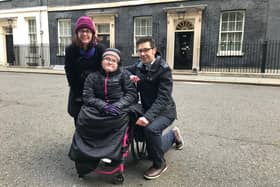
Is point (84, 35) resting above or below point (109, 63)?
above

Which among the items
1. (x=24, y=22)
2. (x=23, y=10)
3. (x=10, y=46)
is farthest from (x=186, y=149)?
(x=10, y=46)

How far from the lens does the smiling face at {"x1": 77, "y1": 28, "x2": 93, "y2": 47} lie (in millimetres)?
2904

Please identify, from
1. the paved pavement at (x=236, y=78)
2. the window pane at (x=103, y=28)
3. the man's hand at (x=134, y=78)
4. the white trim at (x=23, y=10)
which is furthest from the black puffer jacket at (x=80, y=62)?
the white trim at (x=23, y=10)

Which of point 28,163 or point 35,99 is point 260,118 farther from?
point 35,99

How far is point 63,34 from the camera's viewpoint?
19875 millimetres

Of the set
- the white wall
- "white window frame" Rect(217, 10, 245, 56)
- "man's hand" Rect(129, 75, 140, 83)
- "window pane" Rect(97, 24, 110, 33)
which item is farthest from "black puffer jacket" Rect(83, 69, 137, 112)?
the white wall

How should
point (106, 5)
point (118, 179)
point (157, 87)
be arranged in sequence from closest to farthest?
point (118, 179), point (157, 87), point (106, 5)

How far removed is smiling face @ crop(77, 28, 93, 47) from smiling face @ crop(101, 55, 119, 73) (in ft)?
0.99

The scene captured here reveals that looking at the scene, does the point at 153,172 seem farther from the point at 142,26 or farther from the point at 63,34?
the point at 63,34

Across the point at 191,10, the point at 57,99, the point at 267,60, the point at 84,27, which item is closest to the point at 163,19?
the point at 191,10

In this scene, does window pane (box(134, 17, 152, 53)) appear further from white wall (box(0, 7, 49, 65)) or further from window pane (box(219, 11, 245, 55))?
white wall (box(0, 7, 49, 65))

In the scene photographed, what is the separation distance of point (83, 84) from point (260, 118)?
13.9 feet

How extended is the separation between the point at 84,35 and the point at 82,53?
0.73 feet

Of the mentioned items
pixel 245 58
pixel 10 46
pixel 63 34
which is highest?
pixel 63 34
